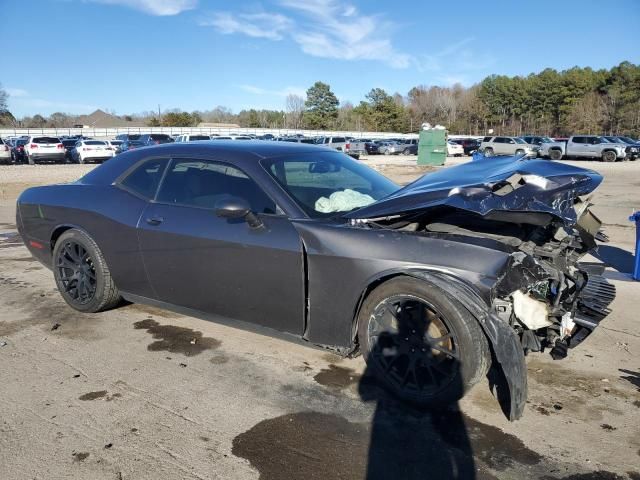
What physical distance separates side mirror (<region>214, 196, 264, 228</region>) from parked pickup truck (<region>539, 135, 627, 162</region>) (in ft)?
115

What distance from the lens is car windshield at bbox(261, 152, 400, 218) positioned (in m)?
3.58

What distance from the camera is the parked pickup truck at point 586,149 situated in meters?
32.8

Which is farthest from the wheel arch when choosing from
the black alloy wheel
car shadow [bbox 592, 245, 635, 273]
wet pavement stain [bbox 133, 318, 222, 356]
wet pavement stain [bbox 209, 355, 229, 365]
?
car shadow [bbox 592, 245, 635, 273]

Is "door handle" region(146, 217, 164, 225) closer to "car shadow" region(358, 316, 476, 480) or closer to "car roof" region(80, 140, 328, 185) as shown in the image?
"car roof" region(80, 140, 328, 185)

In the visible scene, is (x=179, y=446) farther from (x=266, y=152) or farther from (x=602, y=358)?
(x=602, y=358)

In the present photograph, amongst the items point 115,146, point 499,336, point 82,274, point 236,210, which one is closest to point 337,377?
point 499,336

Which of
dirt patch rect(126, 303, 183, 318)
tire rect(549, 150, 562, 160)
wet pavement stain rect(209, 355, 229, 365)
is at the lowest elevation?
wet pavement stain rect(209, 355, 229, 365)

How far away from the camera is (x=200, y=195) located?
3.86 m

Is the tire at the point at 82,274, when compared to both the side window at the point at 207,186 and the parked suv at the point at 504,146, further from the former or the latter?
the parked suv at the point at 504,146

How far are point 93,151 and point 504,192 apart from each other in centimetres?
3144

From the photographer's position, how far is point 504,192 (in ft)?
10.1

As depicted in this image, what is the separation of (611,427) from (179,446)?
2320mm

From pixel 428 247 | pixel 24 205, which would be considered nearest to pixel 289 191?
pixel 428 247

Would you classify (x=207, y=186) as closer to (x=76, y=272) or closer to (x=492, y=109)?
(x=76, y=272)
